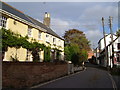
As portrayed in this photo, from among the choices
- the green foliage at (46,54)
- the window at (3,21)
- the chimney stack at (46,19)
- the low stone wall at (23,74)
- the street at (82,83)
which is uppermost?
the chimney stack at (46,19)

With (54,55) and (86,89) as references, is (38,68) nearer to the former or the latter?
(86,89)

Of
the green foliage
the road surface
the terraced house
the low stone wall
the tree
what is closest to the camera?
the low stone wall

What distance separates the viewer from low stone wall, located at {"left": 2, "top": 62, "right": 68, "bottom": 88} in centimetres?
959

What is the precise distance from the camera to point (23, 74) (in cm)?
1056

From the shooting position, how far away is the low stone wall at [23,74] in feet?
31.5

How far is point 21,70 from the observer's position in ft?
34.4

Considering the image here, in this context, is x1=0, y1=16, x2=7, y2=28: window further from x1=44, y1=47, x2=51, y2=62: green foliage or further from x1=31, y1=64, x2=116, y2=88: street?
x1=44, y1=47, x2=51, y2=62: green foliage

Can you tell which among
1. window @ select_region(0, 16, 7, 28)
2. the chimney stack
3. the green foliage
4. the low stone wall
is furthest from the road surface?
the chimney stack

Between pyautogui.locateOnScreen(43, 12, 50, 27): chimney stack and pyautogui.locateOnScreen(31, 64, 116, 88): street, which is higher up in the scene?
pyautogui.locateOnScreen(43, 12, 50, 27): chimney stack

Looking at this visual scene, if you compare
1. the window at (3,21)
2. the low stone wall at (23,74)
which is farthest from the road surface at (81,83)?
the window at (3,21)

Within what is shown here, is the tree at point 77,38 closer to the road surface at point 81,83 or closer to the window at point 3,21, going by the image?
the road surface at point 81,83

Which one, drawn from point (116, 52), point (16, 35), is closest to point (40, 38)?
point (16, 35)

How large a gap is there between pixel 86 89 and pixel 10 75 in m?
4.96

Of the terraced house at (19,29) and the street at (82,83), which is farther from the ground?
A: the terraced house at (19,29)
